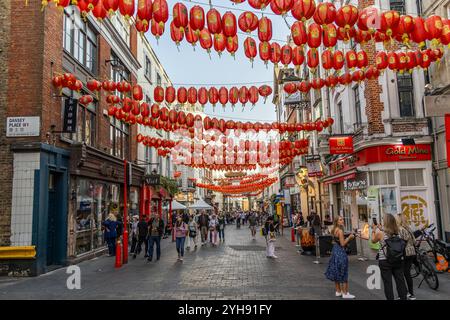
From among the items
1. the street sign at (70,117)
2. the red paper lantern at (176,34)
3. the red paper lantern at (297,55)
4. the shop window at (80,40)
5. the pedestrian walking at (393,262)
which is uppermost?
the shop window at (80,40)

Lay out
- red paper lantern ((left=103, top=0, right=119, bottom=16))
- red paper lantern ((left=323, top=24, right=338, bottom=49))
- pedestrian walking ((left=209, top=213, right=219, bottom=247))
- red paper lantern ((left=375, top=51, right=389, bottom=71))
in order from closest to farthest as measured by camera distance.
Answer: red paper lantern ((left=103, top=0, right=119, bottom=16)), red paper lantern ((left=323, top=24, right=338, bottom=49)), red paper lantern ((left=375, top=51, right=389, bottom=71)), pedestrian walking ((left=209, top=213, right=219, bottom=247))

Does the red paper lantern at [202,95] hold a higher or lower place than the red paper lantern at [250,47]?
lower

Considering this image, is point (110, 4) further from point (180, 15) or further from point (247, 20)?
point (247, 20)

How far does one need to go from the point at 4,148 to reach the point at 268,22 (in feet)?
29.9

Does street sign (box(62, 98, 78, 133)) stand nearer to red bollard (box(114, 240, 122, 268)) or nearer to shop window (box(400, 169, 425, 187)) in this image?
red bollard (box(114, 240, 122, 268))

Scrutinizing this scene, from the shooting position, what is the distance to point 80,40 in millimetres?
15500

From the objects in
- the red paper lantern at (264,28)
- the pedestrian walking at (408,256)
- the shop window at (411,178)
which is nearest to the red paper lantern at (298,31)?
the red paper lantern at (264,28)

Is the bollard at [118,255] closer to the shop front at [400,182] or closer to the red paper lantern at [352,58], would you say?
the red paper lantern at [352,58]

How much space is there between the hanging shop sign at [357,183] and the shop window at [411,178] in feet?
5.05

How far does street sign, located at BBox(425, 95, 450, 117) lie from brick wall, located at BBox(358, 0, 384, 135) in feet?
21.1

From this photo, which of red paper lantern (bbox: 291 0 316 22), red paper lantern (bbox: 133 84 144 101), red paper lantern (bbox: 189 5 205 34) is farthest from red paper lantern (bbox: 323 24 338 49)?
red paper lantern (bbox: 133 84 144 101)

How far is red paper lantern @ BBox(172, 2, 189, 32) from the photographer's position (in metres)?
7.43

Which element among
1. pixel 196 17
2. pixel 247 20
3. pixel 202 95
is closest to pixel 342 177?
pixel 202 95

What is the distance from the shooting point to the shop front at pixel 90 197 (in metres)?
13.7
